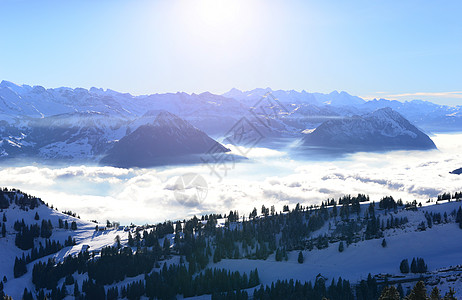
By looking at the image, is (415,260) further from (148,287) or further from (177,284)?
(148,287)

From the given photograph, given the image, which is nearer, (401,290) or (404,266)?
(401,290)

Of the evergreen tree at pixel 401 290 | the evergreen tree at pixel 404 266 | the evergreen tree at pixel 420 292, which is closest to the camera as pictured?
the evergreen tree at pixel 420 292

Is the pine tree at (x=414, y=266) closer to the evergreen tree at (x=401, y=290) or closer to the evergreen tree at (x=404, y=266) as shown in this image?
the evergreen tree at (x=404, y=266)

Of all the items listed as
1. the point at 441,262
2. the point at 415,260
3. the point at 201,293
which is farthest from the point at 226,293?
the point at 441,262

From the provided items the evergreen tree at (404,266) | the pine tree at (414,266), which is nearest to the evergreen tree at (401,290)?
the evergreen tree at (404,266)

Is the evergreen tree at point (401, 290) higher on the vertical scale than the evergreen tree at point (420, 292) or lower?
lower

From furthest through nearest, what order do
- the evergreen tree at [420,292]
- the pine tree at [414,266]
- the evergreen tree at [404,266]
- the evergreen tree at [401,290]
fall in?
the evergreen tree at [404,266], the pine tree at [414,266], the evergreen tree at [401,290], the evergreen tree at [420,292]

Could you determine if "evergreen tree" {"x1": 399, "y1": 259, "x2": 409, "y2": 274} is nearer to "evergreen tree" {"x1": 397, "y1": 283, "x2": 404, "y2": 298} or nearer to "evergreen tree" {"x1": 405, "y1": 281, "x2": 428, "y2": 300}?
"evergreen tree" {"x1": 397, "y1": 283, "x2": 404, "y2": 298}

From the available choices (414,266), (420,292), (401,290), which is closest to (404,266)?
(414,266)

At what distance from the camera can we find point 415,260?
184 metres

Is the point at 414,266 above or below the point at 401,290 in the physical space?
above

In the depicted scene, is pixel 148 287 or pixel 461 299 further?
pixel 148 287

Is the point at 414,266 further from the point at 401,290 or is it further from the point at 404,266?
the point at 401,290

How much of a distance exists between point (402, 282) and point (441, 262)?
95.4 ft
